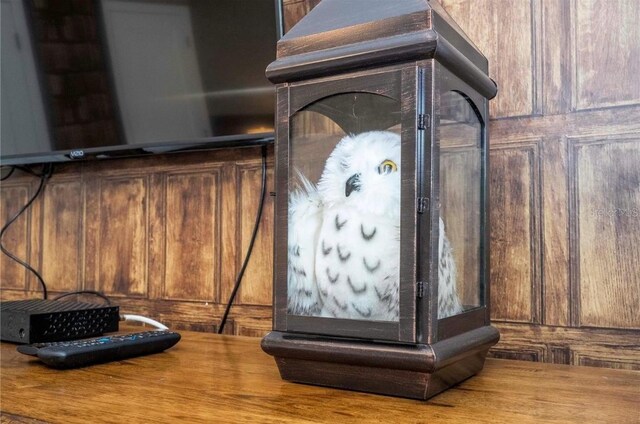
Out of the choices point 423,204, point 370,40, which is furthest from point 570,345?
point 370,40

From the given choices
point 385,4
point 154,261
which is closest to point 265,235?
point 154,261

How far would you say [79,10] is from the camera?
53.5 inches

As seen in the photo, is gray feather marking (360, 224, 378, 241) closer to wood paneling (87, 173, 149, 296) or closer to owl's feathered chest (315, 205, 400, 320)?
owl's feathered chest (315, 205, 400, 320)

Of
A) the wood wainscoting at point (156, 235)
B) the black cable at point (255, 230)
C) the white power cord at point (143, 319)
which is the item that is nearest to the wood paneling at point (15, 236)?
the wood wainscoting at point (156, 235)

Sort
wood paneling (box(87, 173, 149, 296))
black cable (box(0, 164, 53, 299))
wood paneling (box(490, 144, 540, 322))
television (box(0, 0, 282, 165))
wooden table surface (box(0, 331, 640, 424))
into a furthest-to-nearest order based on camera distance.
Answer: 1. black cable (box(0, 164, 53, 299))
2. wood paneling (box(87, 173, 149, 296))
3. television (box(0, 0, 282, 165))
4. wood paneling (box(490, 144, 540, 322))
5. wooden table surface (box(0, 331, 640, 424))

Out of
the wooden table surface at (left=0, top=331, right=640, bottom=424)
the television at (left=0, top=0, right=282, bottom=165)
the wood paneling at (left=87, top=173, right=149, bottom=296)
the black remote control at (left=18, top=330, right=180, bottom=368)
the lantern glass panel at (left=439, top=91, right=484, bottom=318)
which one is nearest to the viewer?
the wooden table surface at (left=0, top=331, right=640, bottom=424)

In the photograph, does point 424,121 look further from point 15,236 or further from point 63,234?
point 15,236

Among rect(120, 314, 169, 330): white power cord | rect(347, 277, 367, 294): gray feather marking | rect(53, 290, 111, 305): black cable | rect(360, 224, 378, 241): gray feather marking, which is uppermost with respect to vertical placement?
rect(360, 224, 378, 241): gray feather marking

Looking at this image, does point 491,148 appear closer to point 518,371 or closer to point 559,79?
point 559,79

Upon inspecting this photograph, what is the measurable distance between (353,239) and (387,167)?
0.10 metres

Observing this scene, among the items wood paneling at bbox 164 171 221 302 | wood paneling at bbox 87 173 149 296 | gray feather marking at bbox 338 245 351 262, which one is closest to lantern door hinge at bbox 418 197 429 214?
gray feather marking at bbox 338 245 351 262

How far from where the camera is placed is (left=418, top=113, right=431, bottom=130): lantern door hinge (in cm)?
66

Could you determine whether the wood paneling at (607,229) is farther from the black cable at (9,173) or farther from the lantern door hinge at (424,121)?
the black cable at (9,173)

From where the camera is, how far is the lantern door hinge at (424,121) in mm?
659
